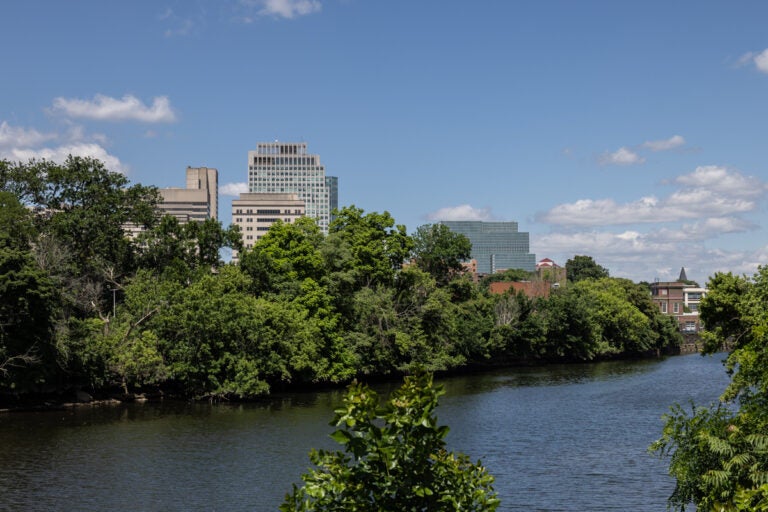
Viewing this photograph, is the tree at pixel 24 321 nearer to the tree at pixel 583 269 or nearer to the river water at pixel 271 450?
the river water at pixel 271 450

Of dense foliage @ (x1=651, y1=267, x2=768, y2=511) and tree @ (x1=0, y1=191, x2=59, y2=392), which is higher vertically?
tree @ (x1=0, y1=191, x2=59, y2=392)

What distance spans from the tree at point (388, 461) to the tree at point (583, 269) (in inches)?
6588

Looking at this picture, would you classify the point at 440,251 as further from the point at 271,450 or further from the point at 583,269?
the point at 583,269

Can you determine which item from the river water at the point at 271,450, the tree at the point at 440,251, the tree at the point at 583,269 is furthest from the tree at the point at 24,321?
the tree at the point at 583,269

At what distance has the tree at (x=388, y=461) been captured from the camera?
8164 millimetres

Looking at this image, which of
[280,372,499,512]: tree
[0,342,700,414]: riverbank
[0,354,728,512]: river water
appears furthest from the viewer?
[0,342,700,414]: riverbank

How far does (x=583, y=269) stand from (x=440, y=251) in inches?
3721

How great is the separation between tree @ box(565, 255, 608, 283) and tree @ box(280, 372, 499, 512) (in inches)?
6588

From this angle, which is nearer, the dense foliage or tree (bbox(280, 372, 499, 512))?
tree (bbox(280, 372, 499, 512))

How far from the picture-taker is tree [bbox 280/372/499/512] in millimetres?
8164

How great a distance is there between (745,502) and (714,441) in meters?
4.41

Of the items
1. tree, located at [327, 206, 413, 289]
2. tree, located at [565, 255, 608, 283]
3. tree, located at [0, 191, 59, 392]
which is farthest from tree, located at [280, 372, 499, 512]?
tree, located at [565, 255, 608, 283]

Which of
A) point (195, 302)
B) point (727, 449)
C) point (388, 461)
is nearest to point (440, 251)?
point (195, 302)

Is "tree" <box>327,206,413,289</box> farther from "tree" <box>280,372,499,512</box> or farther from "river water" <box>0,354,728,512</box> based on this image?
"tree" <box>280,372,499,512</box>
